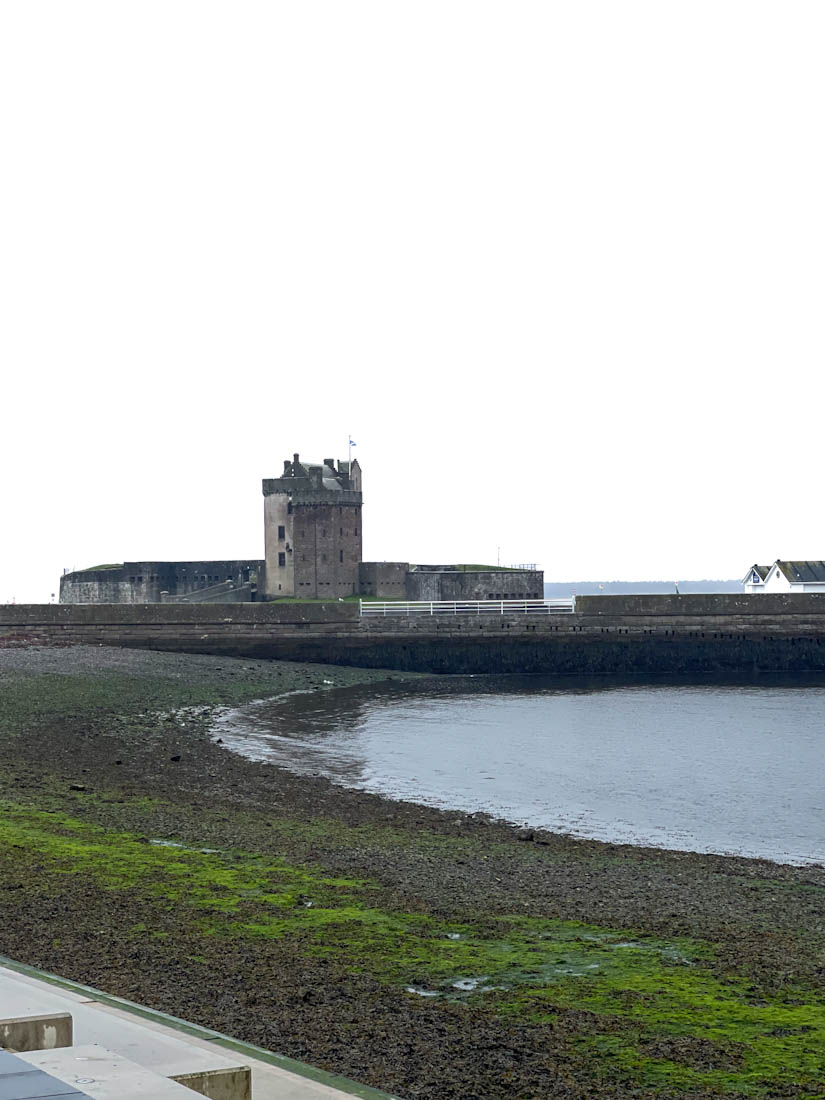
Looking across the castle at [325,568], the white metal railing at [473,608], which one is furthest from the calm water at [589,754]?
the castle at [325,568]

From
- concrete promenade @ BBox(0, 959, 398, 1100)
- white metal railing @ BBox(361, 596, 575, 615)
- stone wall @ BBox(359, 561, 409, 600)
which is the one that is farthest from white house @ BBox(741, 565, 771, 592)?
concrete promenade @ BBox(0, 959, 398, 1100)

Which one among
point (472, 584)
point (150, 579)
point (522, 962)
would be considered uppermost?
point (150, 579)

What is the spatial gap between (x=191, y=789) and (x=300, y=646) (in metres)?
33.7

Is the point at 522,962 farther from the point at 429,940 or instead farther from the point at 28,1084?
the point at 28,1084

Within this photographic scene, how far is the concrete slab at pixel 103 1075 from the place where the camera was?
3.74 metres

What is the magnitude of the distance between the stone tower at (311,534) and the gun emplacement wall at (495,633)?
17990mm

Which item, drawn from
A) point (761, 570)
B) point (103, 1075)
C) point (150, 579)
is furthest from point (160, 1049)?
point (761, 570)

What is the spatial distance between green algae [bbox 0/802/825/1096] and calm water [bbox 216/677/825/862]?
8.09 meters

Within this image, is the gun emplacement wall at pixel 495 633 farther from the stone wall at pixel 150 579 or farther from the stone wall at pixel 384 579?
the stone wall at pixel 150 579

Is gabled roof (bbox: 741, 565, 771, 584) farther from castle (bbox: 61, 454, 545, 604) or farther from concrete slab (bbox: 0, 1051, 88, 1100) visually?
concrete slab (bbox: 0, 1051, 88, 1100)

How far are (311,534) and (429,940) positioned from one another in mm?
63119

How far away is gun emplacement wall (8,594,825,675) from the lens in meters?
53.2

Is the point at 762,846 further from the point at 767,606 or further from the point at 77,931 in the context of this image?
the point at 767,606

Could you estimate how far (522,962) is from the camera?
9203mm
